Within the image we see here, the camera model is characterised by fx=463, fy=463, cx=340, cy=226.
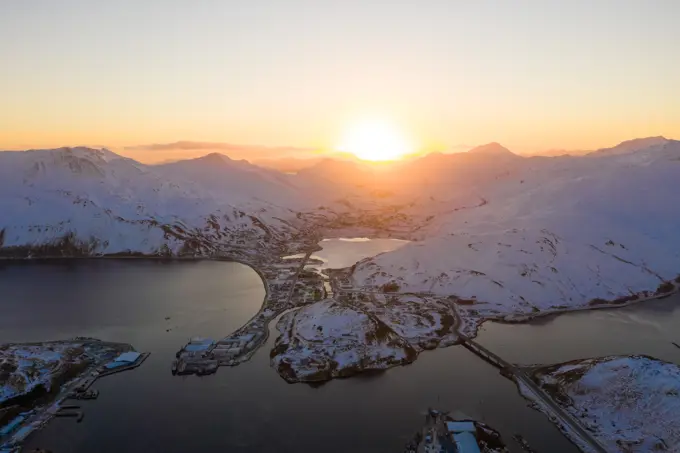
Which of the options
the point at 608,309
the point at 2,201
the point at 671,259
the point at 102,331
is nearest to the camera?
the point at 102,331

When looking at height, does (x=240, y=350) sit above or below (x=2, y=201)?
below

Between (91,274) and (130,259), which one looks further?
(130,259)

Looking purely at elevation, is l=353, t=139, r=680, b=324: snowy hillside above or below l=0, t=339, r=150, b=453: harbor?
above

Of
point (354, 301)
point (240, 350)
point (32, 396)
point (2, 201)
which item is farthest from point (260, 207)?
point (32, 396)

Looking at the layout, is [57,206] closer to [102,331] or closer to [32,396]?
[102,331]

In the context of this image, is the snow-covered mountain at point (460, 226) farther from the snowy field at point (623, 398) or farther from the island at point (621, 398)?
the island at point (621, 398)

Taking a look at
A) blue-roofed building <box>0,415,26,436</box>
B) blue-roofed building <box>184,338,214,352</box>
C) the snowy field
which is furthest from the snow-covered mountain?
blue-roofed building <box>0,415,26,436</box>

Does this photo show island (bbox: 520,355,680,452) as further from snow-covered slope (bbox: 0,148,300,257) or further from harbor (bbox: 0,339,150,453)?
snow-covered slope (bbox: 0,148,300,257)
